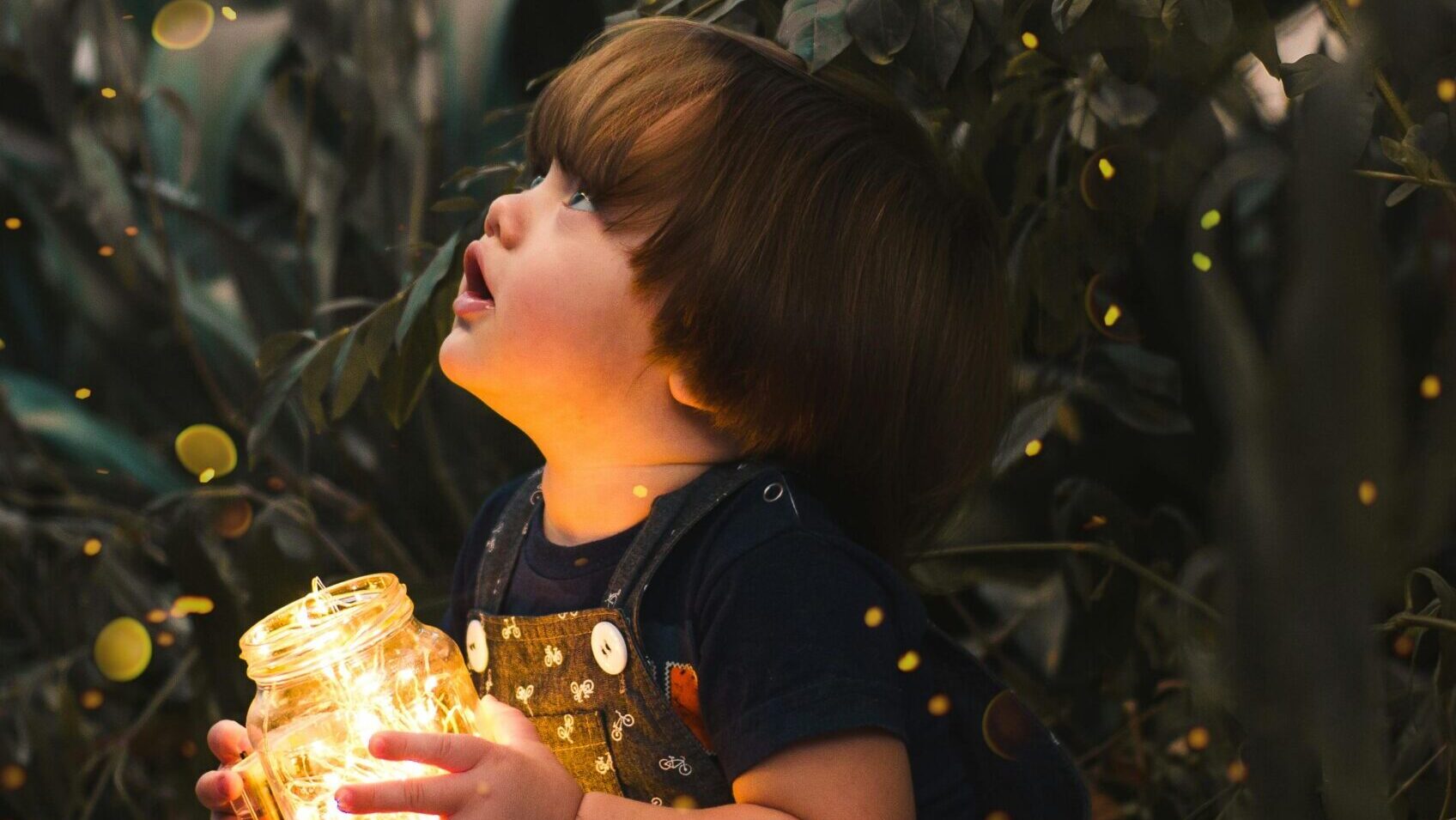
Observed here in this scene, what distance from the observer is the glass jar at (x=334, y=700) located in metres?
0.57

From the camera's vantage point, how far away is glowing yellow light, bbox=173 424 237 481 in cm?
121

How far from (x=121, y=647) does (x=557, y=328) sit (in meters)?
0.63

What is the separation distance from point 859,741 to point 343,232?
2.71 feet

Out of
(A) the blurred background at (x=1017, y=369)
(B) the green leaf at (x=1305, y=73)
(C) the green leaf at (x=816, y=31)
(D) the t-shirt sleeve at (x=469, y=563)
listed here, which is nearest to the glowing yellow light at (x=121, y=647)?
(A) the blurred background at (x=1017, y=369)

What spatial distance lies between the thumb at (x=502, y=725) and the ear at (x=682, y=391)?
0.16 m

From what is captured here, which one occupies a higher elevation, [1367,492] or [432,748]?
[1367,492]

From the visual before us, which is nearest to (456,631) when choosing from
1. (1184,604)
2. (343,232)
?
(1184,604)

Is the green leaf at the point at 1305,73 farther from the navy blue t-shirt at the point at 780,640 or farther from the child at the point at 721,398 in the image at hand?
the navy blue t-shirt at the point at 780,640

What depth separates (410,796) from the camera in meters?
0.53

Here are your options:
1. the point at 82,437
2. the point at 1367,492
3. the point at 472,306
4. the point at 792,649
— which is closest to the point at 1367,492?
the point at 1367,492

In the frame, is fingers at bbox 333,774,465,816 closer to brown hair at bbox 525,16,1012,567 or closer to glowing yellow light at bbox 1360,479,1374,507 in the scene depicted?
brown hair at bbox 525,16,1012,567

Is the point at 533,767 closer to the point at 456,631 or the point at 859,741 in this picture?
the point at 859,741

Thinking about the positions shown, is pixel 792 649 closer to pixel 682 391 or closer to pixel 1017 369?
pixel 682 391

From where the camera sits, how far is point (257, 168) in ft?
4.49
